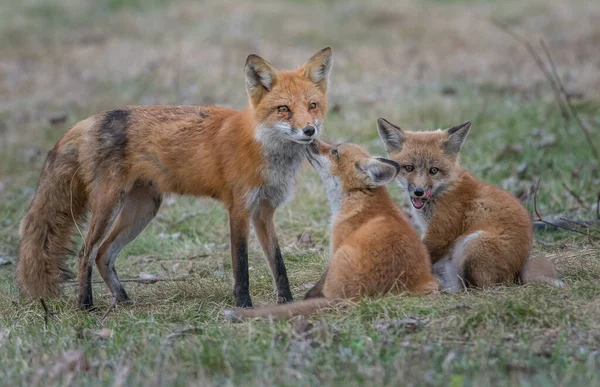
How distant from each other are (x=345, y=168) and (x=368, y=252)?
871mm

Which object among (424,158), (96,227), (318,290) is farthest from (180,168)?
(424,158)

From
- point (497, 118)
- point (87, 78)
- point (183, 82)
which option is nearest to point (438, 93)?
point (497, 118)

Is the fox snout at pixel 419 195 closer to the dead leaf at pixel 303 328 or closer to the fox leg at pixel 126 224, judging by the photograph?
the dead leaf at pixel 303 328

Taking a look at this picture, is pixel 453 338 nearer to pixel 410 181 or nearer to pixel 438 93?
pixel 410 181

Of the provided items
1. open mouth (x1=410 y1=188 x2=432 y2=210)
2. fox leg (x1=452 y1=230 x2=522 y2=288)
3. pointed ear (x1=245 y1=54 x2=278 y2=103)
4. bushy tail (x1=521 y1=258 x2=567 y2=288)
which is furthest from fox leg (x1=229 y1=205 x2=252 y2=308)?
bushy tail (x1=521 y1=258 x2=567 y2=288)

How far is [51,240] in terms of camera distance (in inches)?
245

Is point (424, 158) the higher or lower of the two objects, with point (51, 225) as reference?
higher

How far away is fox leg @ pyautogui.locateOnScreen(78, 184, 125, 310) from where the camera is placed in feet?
20.0

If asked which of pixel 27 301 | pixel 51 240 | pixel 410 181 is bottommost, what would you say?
pixel 27 301

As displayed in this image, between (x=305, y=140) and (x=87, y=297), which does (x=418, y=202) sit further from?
(x=87, y=297)

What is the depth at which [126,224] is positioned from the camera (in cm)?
664

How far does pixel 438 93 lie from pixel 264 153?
729cm

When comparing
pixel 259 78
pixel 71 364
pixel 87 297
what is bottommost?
pixel 87 297

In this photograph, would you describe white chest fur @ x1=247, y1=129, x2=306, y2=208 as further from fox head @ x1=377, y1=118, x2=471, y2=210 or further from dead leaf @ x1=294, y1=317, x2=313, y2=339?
dead leaf @ x1=294, y1=317, x2=313, y2=339
